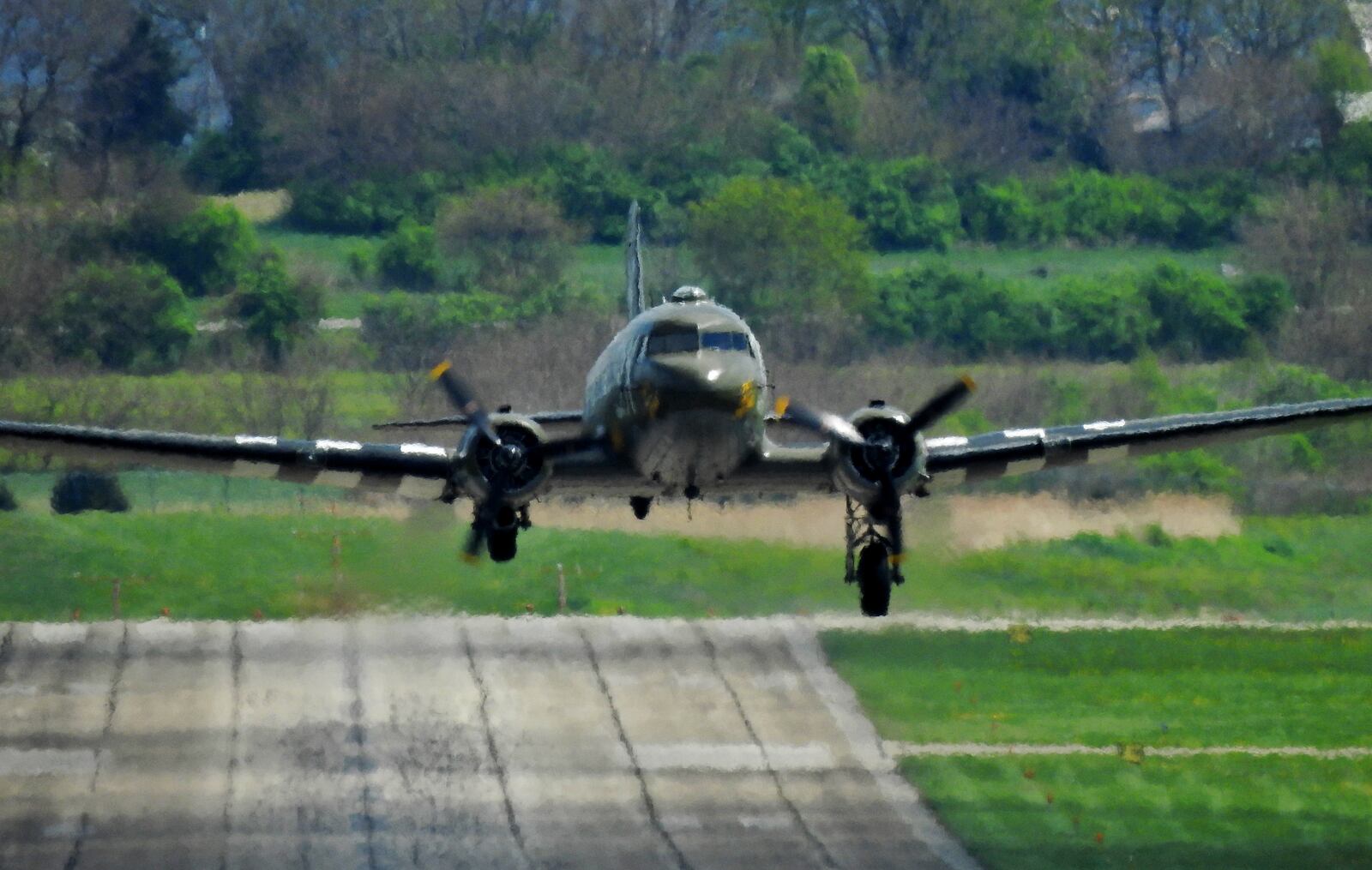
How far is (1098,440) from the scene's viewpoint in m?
53.6

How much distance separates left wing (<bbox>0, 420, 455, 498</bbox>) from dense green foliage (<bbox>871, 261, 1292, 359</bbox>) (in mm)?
43774

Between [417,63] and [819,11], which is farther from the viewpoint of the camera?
[819,11]

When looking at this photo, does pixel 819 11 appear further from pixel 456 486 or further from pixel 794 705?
pixel 456 486

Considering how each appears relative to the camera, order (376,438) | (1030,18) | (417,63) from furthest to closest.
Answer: (1030,18) → (417,63) → (376,438)

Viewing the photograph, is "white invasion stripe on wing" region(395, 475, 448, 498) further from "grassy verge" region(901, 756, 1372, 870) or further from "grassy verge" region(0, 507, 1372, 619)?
"grassy verge" region(0, 507, 1372, 619)

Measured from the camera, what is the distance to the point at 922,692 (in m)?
67.6

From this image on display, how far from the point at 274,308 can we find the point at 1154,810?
142ft

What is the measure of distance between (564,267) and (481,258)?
3181 mm

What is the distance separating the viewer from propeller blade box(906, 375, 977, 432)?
165ft

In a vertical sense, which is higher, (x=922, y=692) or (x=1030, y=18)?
(x=1030, y=18)

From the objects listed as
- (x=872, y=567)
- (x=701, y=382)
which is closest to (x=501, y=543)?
(x=701, y=382)

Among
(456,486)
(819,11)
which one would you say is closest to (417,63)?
(819,11)

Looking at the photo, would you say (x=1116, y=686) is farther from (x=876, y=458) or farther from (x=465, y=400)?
(x=465, y=400)

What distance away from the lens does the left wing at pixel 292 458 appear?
2004 inches
